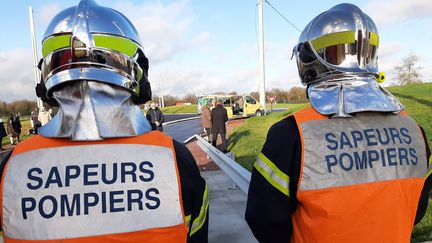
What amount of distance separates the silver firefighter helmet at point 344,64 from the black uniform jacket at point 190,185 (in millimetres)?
782

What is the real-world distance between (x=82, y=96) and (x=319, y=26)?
1437 millimetres

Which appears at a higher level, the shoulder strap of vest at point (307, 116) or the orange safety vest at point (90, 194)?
the shoulder strap of vest at point (307, 116)

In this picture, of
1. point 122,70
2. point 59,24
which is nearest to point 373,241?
point 122,70

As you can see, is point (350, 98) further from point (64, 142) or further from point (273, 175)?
point (64, 142)

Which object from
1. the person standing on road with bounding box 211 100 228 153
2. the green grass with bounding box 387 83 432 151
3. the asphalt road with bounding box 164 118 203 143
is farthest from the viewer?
the asphalt road with bounding box 164 118 203 143

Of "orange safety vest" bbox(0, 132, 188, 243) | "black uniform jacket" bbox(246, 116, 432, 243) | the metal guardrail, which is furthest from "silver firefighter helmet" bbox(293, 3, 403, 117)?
the metal guardrail

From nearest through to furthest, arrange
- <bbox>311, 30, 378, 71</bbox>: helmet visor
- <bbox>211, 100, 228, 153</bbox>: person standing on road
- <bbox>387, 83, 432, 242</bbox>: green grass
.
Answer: <bbox>311, 30, 378, 71</bbox>: helmet visor
<bbox>387, 83, 432, 242</bbox>: green grass
<bbox>211, 100, 228, 153</bbox>: person standing on road

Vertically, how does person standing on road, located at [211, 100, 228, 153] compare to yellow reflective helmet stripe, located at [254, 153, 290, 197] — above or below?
below

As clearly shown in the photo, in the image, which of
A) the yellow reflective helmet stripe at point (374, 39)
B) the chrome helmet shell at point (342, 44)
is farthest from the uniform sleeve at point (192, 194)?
the yellow reflective helmet stripe at point (374, 39)

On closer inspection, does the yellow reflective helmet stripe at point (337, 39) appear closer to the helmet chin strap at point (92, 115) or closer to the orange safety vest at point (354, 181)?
the orange safety vest at point (354, 181)

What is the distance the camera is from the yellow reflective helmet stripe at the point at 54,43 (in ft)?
5.34

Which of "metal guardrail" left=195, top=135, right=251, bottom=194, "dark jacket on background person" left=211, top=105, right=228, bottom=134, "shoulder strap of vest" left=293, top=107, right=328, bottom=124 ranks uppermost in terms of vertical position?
"shoulder strap of vest" left=293, top=107, right=328, bottom=124

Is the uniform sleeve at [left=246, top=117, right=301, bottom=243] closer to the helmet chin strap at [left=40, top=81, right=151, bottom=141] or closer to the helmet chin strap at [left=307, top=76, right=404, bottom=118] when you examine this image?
the helmet chin strap at [left=307, top=76, right=404, bottom=118]

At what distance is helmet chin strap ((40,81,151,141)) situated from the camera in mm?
1470
